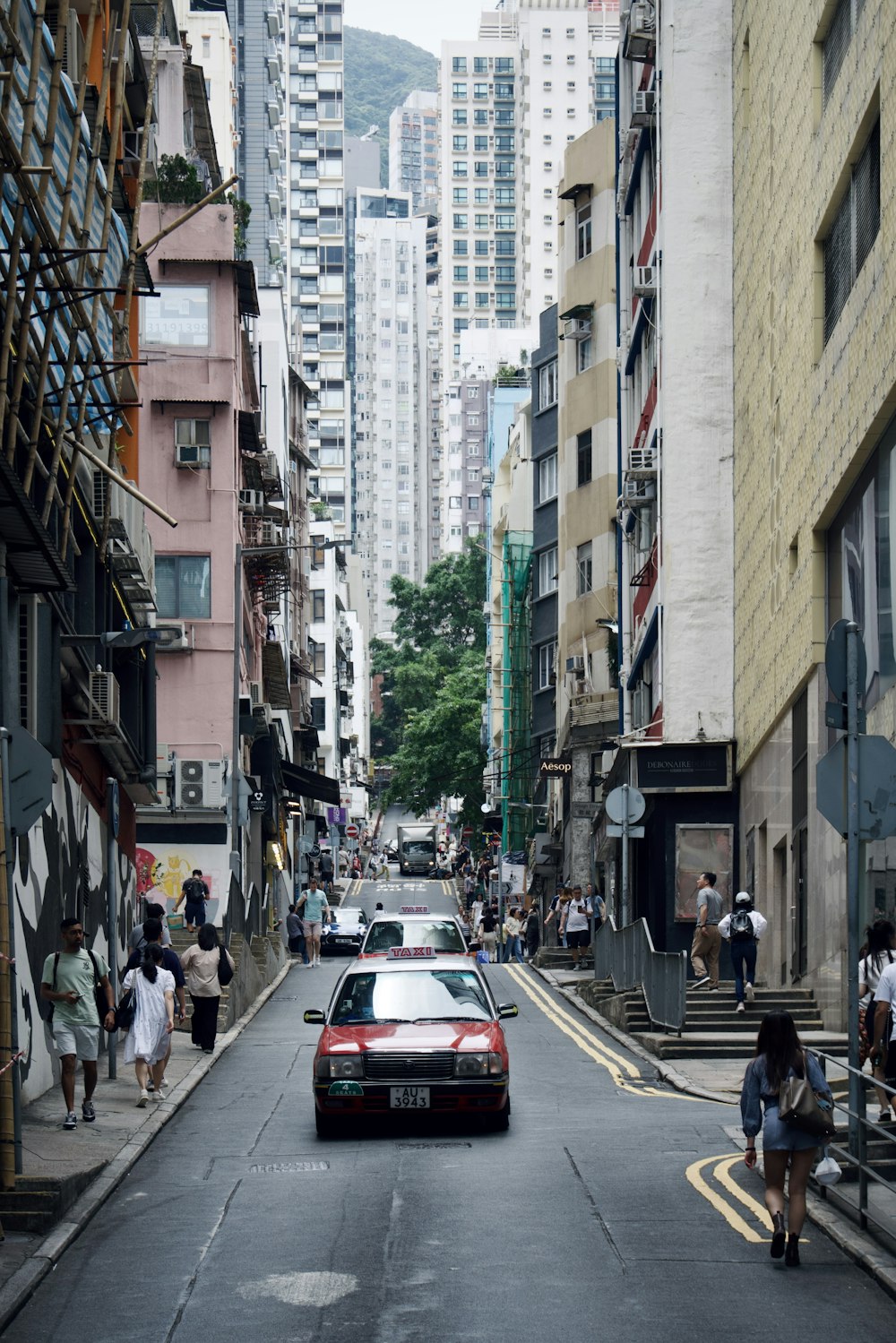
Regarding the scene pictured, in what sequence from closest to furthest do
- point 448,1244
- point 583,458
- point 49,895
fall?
point 448,1244 → point 49,895 → point 583,458

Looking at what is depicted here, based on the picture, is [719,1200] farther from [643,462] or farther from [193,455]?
[193,455]

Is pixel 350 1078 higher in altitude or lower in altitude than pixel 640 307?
lower

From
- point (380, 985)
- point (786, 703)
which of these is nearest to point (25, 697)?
point (380, 985)

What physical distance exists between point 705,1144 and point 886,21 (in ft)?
38.9

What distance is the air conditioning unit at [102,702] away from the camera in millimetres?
23766

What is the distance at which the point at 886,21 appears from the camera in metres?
21.2

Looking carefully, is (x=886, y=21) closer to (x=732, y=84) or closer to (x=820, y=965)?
(x=820, y=965)

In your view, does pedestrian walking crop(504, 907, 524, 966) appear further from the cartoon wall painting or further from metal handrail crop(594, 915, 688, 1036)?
metal handrail crop(594, 915, 688, 1036)

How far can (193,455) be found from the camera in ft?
156

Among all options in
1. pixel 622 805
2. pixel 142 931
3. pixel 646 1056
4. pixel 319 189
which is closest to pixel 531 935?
pixel 622 805

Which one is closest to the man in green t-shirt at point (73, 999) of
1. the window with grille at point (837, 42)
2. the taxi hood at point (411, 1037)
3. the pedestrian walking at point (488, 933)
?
the taxi hood at point (411, 1037)

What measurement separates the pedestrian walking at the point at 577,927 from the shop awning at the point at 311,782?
563 inches

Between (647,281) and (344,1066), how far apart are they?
25.7 metres

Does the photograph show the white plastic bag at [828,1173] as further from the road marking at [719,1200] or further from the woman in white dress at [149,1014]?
the woman in white dress at [149,1014]
